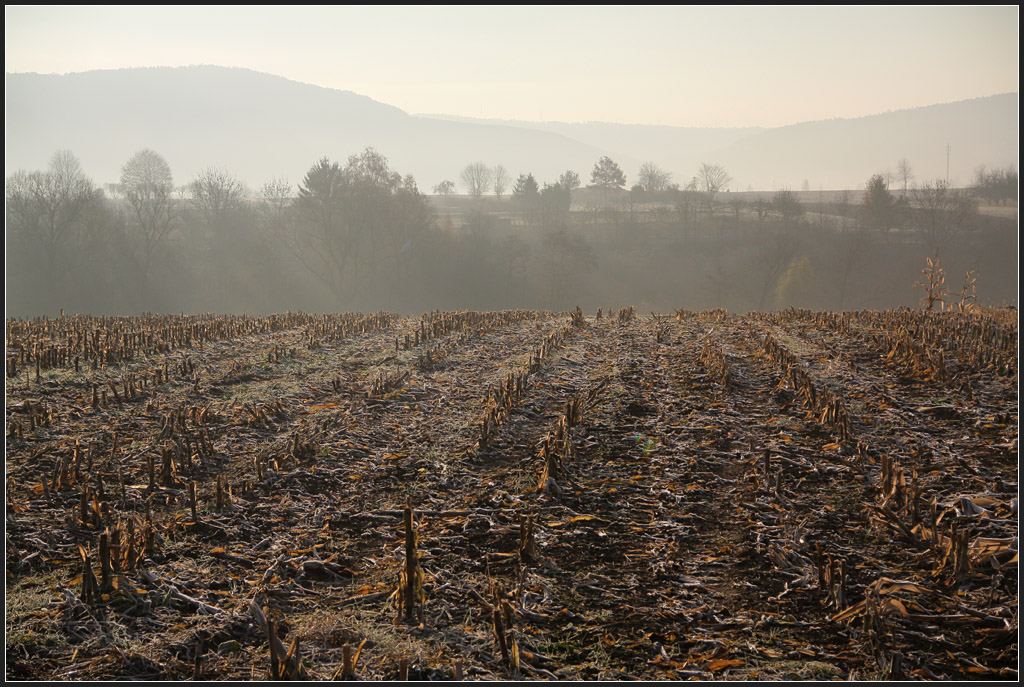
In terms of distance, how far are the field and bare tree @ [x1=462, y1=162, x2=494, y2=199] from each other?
125m

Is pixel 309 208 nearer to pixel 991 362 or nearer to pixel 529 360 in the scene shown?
pixel 529 360

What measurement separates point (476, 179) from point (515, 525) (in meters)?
137

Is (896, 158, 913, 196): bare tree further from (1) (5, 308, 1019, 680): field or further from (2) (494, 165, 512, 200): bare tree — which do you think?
(1) (5, 308, 1019, 680): field

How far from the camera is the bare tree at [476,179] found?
136 m

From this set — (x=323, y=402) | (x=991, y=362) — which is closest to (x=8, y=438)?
(x=323, y=402)

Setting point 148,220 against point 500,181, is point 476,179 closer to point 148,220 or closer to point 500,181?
point 500,181

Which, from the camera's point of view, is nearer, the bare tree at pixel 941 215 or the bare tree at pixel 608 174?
→ the bare tree at pixel 941 215

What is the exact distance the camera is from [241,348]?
18.0m

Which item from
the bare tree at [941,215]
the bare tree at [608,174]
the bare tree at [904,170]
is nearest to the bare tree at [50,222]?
the bare tree at [608,174]

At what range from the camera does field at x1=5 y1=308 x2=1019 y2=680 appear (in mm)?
4328

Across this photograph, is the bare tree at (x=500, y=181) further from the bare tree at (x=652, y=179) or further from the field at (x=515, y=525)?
the field at (x=515, y=525)

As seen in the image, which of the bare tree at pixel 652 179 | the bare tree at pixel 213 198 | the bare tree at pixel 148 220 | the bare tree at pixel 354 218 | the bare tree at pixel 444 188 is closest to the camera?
the bare tree at pixel 354 218

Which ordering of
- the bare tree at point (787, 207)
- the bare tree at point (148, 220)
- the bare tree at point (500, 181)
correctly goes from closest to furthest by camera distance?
the bare tree at point (148, 220) < the bare tree at point (787, 207) < the bare tree at point (500, 181)

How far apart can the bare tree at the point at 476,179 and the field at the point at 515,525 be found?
125 m
